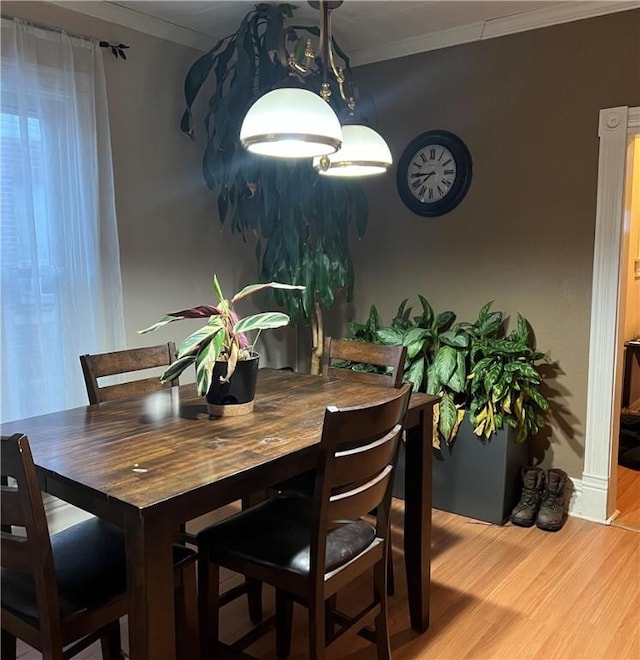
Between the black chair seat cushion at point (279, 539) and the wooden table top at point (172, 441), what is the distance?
23cm

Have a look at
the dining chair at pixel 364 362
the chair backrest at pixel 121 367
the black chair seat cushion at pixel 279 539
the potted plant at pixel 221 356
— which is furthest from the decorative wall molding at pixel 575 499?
the chair backrest at pixel 121 367

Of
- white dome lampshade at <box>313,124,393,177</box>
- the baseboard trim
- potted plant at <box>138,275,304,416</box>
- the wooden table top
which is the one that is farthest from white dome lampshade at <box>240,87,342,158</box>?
the baseboard trim

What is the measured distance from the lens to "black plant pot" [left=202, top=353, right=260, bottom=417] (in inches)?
77.7

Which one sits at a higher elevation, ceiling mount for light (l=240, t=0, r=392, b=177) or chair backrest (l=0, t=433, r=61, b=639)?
ceiling mount for light (l=240, t=0, r=392, b=177)

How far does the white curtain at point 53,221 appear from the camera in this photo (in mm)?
2615

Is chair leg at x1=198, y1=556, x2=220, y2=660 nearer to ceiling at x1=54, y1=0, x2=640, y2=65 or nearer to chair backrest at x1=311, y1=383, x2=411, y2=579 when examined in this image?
chair backrest at x1=311, y1=383, x2=411, y2=579

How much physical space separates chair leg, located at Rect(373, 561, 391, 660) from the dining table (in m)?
0.32

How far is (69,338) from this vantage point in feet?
9.41

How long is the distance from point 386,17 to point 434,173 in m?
0.85

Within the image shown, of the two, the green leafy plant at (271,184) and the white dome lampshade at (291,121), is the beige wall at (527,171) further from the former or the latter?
the white dome lampshade at (291,121)

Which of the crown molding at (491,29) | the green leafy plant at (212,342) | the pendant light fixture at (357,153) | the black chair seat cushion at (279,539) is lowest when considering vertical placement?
the black chair seat cushion at (279,539)

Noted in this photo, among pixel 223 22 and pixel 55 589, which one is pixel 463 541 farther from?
pixel 223 22

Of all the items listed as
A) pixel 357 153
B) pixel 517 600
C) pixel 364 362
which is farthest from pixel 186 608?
pixel 357 153

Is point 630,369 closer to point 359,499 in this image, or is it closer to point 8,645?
point 359,499
